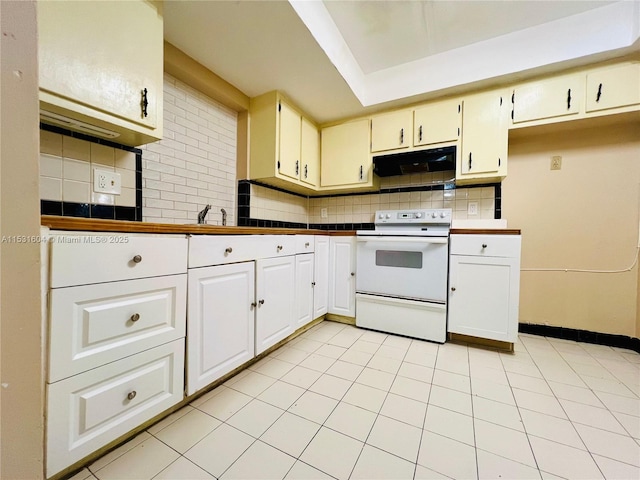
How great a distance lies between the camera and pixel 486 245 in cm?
187

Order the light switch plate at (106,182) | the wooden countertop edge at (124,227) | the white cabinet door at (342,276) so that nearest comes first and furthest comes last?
1. the wooden countertop edge at (124,227)
2. the light switch plate at (106,182)
3. the white cabinet door at (342,276)

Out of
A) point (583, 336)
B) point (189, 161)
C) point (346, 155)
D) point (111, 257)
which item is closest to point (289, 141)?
point (346, 155)

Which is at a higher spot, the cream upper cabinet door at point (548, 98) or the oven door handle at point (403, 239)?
the cream upper cabinet door at point (548, 98)

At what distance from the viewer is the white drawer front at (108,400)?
2.58 ft

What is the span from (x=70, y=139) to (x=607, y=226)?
366cm

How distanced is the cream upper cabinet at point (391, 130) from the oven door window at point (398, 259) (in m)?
1.01

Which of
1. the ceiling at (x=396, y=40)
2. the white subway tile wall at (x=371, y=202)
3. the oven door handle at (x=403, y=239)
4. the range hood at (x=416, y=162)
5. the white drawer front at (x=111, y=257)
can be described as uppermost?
the ceiling at (x=396, y=40)

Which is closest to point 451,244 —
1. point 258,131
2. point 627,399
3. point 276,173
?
point 627,399

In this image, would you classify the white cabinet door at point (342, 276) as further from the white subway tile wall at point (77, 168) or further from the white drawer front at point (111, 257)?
the white subway tile wall at point (77, 168)

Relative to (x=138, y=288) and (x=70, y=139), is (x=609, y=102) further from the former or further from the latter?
(x=70, y=139)

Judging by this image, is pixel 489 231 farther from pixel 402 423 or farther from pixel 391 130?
pixel 402 423

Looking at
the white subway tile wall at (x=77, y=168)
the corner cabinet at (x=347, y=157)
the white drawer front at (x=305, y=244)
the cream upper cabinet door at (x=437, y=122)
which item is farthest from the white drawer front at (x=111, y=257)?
the cream upper cabinet door at (x=437, y=122)

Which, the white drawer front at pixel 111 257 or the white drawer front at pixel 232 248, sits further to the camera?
the white drawer front at pixel 232 248

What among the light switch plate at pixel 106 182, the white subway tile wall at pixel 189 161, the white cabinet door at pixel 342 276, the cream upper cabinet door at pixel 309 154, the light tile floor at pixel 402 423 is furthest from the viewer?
the cream upper cabinet door at pixel 309 154
